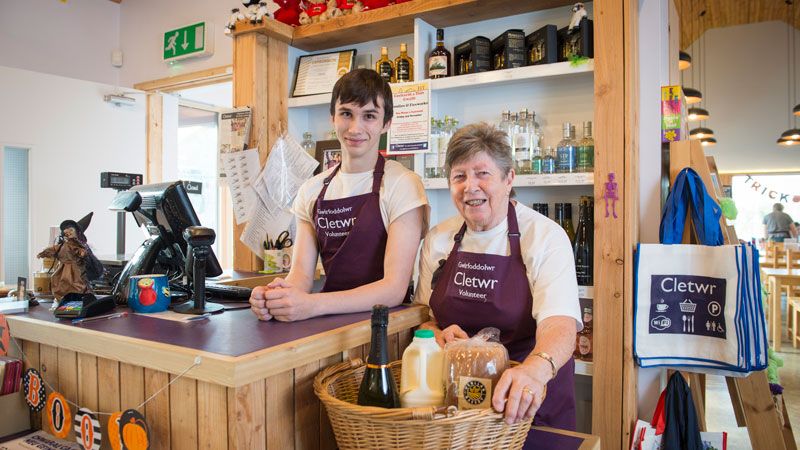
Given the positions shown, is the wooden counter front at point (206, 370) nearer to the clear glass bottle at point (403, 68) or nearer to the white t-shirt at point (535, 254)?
the white t-shirt at point (535, 254)

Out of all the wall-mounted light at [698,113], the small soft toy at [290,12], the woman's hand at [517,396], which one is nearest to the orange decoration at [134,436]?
the woman's hand at [517,396]

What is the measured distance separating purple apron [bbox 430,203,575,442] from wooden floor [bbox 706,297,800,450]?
242cm

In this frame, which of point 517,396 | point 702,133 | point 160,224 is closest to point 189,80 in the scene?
point 160,224

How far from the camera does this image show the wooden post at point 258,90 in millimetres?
2992

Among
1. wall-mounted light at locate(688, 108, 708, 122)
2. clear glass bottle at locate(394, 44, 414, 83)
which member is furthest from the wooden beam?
wall-mounted light at locate(688, 108, 708, 122)

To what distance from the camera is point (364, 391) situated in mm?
1128

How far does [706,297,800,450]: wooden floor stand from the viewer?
341 centimetres

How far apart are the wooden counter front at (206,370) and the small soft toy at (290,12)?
2181 mm

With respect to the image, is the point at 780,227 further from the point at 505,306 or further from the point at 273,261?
the point at 505,306

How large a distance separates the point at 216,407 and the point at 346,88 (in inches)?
38.0

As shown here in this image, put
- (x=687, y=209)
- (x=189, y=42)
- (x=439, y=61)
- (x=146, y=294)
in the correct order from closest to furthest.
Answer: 1. (x=146, y=294)
2. (x=687, y=209)
3. (x=439, y=61)
4. (x=189, y=42)

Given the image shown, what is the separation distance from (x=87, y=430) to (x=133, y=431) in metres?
0.18

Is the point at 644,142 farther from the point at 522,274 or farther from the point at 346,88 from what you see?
the point at 346,88

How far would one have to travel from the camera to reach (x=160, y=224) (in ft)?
5.38
